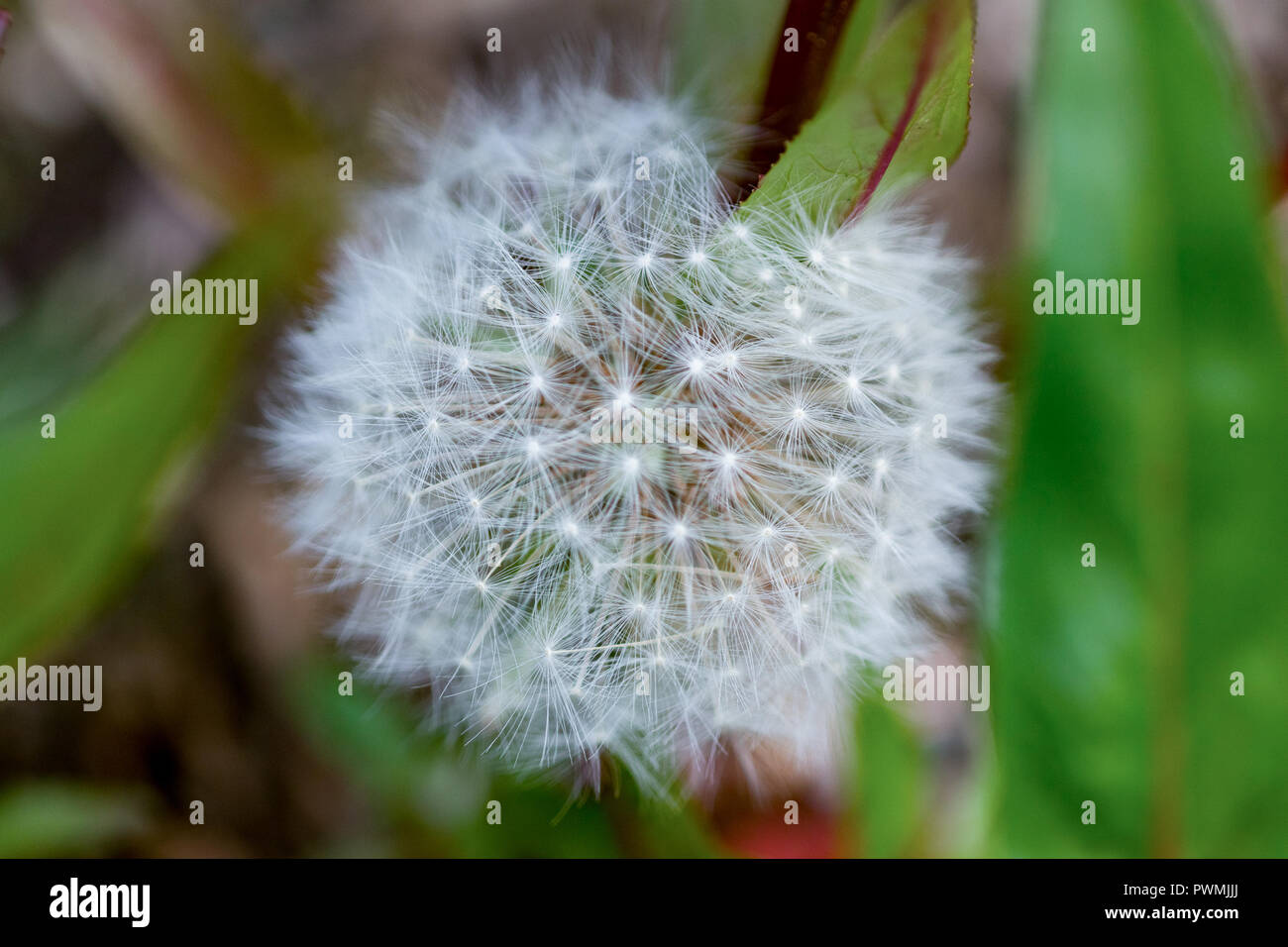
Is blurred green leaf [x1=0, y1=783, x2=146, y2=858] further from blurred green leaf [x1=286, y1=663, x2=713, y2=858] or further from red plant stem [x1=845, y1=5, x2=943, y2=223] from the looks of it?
red plant stem [x1=845, y1=5, x2=943, y2=223]

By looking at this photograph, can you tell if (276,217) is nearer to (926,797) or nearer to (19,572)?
(19,572)

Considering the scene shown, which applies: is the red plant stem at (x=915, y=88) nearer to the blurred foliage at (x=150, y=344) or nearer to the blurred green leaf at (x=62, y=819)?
the blurred foliage at (x=150, y=344)

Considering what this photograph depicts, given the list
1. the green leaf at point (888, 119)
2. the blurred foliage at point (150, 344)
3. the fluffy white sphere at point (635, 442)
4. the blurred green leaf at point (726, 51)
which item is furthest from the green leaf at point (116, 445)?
the green leaf at point (888, 119)

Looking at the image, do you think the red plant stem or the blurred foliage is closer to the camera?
the red plant stem

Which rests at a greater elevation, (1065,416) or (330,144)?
(330,144)

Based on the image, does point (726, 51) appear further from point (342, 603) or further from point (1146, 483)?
point (342, 603)

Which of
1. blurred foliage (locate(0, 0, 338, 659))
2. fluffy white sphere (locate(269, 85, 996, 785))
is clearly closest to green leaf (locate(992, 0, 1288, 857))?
fluffy white sphere (locate(269, 85, 996, 785))
